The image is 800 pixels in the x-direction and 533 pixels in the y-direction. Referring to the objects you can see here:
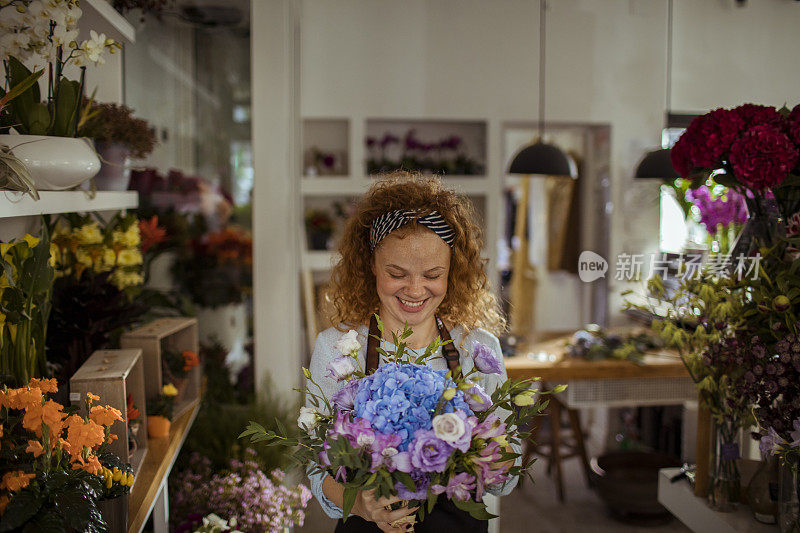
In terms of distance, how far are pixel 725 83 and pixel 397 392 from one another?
219 cm

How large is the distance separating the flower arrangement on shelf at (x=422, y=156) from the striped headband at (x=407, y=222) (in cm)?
293

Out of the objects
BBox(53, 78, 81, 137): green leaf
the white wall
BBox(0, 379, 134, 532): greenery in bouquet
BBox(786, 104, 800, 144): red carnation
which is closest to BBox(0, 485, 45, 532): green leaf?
BBox(0, 379, 134, 532): greenery in bouquet

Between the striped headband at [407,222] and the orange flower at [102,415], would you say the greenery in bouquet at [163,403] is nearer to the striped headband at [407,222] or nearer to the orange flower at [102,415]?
the orange flower at [102,415]

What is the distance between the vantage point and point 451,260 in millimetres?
1720

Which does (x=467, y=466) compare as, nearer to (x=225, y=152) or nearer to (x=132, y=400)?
(x=132, y=400)

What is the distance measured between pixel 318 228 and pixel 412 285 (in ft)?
9.53

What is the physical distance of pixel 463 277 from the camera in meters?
1.75

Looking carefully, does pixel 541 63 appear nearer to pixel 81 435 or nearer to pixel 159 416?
pixel 159 416

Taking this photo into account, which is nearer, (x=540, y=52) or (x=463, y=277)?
(x=463, y=277)

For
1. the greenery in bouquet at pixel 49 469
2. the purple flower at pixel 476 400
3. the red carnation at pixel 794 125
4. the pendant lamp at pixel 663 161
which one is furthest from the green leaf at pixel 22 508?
the pendant lamp at pixel 663 161

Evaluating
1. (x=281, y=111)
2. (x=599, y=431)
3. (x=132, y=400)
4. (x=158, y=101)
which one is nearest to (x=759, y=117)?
(x=132, y=400)

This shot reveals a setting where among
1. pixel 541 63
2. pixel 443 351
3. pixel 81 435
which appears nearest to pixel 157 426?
pixel 81 435

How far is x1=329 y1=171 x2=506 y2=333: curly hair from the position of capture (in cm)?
171

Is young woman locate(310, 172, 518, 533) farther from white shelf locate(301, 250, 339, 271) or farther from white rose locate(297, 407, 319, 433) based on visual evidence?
white shelf locate(301, 250, 339, 271)
